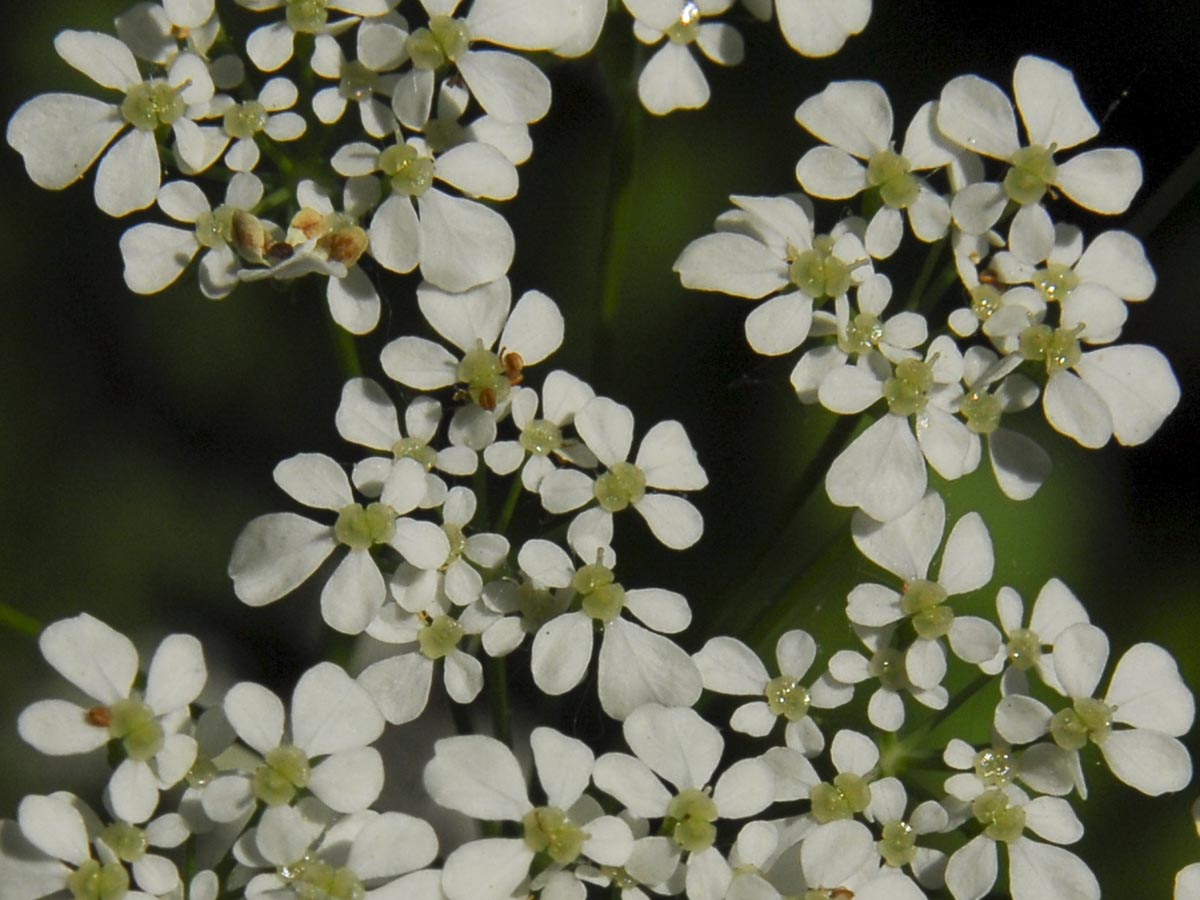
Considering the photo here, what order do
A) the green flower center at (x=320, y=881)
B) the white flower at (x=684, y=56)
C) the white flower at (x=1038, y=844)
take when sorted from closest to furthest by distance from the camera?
the green flower center at (x=320, y=881), the white flower at (x=1038, y=844), the white flower at (x=684, y=56)

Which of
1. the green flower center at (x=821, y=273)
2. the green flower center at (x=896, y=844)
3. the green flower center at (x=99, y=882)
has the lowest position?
the green flower center at (x=99, y=882)

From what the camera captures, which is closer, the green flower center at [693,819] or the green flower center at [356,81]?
the green flower center at [693,819]

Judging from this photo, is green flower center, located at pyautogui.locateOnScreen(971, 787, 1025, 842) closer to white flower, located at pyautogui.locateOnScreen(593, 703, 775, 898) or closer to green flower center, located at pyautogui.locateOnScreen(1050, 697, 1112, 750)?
green flower center, located at pyautogui.locateOnScreen(1050, 697, 1112, 750)

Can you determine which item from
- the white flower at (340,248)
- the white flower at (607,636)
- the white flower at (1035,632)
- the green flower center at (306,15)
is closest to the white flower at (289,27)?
the green flower center at (306,15)

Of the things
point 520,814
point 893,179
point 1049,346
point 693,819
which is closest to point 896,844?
point 693,819

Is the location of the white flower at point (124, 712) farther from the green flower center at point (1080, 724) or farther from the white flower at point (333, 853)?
the green flower center at point (1080, 724)

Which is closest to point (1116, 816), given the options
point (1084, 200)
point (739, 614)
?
point (739, 614)

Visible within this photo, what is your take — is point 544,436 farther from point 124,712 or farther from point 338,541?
point 124,712

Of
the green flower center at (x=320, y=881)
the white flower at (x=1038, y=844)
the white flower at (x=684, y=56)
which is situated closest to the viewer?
the green flower center at (x=320, y=881)
